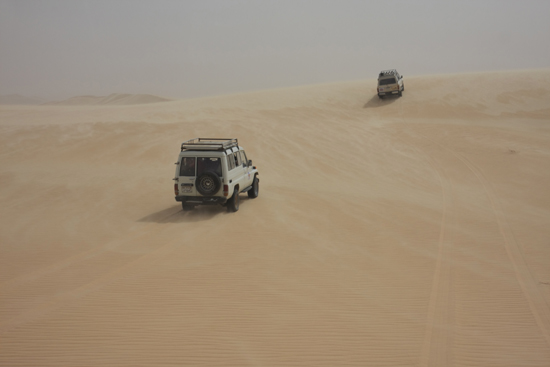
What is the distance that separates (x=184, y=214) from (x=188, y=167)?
5.15 feet

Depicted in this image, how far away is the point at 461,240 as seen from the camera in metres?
10.9

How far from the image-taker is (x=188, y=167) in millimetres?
12906

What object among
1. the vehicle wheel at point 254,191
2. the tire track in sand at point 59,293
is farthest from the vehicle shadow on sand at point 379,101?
the tire track in sand at point 59,293

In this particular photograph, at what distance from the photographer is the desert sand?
6.23 m

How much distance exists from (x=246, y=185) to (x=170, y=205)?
257 centimetres

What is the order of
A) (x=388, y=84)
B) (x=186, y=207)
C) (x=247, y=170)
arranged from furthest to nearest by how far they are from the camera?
(x=388, y=84) < (x=247, y=170) < (x=186, y=207)

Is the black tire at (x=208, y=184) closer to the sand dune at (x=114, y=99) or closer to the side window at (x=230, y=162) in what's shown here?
the side window at (x=230, y=162)

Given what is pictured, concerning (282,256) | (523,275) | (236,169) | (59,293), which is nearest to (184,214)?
(236,169)

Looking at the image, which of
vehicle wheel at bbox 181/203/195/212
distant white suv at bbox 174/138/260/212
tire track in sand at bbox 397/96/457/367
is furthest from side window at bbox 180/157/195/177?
tire track in sand at bbox 397/96/457/367

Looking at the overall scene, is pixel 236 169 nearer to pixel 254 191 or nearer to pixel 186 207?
pixel 186 207

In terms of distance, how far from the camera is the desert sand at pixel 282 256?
6.23 m

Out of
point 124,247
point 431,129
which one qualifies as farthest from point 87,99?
→ point 124,247

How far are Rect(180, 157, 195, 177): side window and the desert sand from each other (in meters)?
1.34

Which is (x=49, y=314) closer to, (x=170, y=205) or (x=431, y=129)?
(x=170, y=205)
